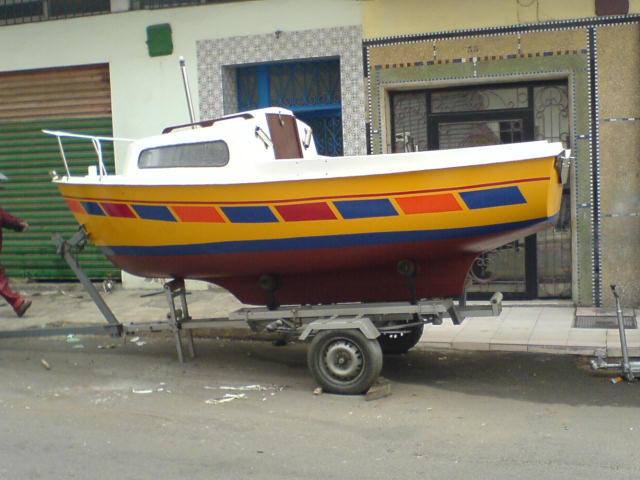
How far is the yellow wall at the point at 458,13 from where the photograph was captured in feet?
33.6

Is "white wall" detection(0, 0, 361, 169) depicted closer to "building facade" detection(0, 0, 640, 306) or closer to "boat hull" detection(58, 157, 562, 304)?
"building facade" detection(0, 0, 640, 306)

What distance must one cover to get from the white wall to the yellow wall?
76 centimetres

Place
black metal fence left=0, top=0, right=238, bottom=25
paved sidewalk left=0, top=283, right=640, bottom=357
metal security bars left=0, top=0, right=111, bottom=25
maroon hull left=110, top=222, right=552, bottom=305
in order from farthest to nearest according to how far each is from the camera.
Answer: metal security bars left=0, top=0, right=111, bottom=25 → black metal fence left=0, top=0, right=238, bottom=25 → paved sidewalk left=0, top=283, right=640, bottom=357 → maroon hull left=110, top=222, right=552, bottom=305

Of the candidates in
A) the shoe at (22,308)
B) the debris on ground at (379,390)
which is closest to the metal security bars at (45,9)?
the shoe at (22,308)

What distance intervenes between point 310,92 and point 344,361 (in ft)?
17.8

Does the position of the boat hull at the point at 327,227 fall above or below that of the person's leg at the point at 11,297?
above

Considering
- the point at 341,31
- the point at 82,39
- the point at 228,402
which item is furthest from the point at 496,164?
the point at 82,39

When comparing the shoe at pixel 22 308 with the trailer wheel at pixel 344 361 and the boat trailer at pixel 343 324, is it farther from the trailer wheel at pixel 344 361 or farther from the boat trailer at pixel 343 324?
the trailer wheel at pixel 344 361

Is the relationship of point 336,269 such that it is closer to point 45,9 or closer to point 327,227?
point 327,227

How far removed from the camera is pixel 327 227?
702 centimetres

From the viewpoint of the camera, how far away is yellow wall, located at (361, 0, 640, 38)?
10.2 metres

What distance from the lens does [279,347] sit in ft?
29.6

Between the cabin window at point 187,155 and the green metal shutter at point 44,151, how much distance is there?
4.80m

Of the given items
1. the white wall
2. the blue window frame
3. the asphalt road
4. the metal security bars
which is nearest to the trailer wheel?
the asphalt road
